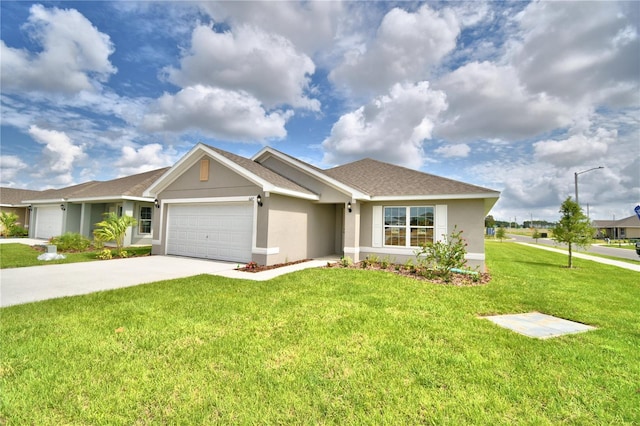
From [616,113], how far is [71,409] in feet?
68.6

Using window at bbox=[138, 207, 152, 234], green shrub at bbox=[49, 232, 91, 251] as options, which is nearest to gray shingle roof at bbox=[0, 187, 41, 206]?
window at bbox=[138, 207, 152, 234]

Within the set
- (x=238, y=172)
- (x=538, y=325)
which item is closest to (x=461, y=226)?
(x=538, y=325)

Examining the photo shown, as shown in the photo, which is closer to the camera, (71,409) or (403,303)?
(71,409)

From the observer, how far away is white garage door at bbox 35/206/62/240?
876 inches

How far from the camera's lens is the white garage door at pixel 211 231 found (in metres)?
12.2

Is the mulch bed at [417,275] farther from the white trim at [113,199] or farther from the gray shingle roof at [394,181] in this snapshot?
the white trim at [113,199]

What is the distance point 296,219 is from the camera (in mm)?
12664

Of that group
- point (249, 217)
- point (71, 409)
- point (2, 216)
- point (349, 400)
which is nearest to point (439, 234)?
point (249, 217)

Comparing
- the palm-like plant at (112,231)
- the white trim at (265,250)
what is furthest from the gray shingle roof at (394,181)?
the palm-like plant at (112,231)

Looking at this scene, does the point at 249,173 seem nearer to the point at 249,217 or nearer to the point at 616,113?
the point at 249,217

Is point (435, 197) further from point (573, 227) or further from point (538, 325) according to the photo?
point (573, 227)

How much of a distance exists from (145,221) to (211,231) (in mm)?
9558

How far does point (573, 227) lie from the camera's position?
14586 millimetres

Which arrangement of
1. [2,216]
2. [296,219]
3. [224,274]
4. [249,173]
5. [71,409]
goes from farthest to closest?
[2,216] → [296,219] → [249,173] → [224,274] → [71,409]
